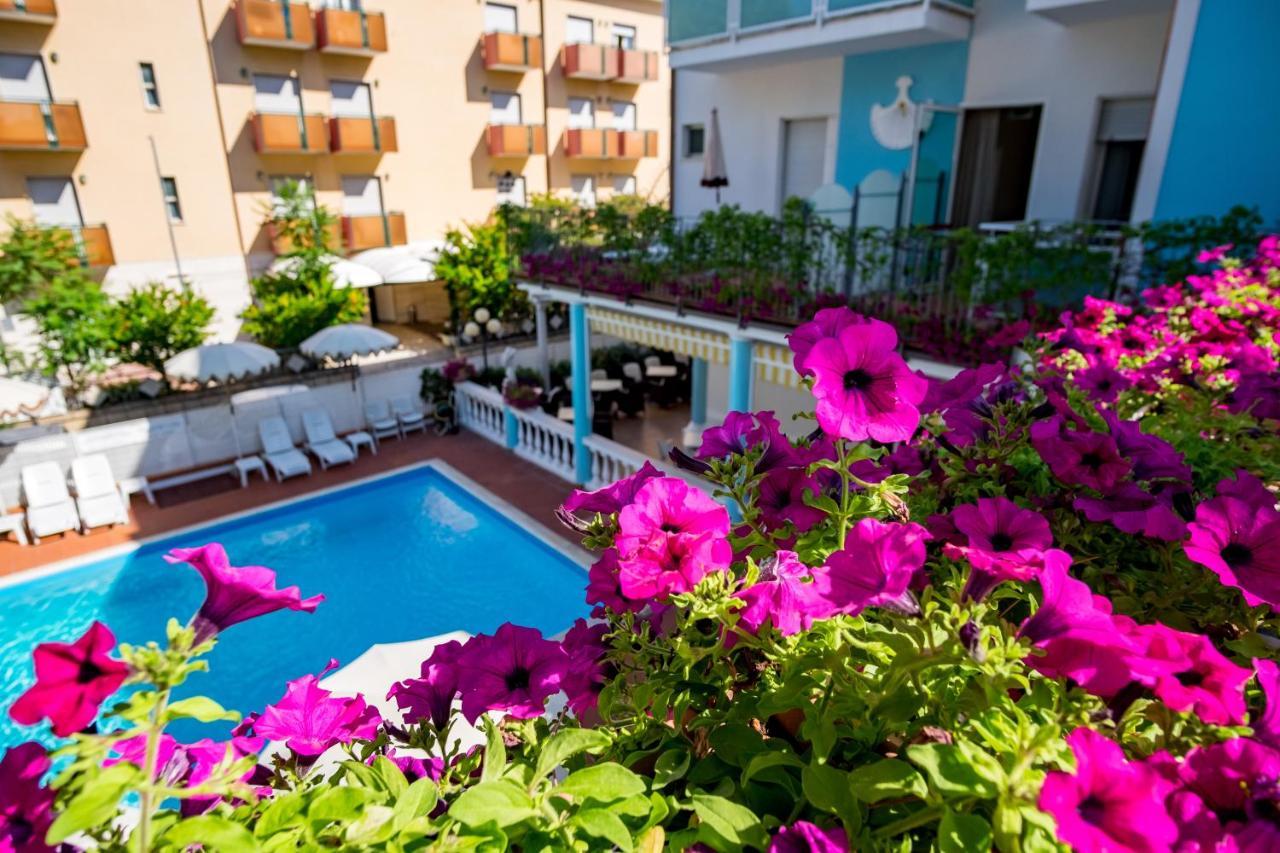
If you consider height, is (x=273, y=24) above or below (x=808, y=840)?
above

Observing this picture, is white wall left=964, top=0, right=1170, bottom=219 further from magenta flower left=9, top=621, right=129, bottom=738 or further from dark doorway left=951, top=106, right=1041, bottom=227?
magenta flower left=9, top=621, right=129, bottom=738

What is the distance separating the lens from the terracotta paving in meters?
11.1

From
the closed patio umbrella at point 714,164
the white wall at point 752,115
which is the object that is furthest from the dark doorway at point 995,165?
the closed patio umbrella at point 714,164

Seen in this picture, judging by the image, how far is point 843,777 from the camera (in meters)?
1.08

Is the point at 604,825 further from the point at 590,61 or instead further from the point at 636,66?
the point at 636,66

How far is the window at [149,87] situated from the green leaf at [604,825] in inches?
911

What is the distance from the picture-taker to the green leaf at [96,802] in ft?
2.47

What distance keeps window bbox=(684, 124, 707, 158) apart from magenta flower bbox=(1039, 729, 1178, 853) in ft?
48.2

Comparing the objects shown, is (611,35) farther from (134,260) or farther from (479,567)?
(479,567)

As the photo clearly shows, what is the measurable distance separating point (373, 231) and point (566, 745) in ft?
76.2

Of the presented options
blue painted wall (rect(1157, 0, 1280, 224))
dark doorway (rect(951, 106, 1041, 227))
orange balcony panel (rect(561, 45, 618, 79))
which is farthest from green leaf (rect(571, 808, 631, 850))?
orange balcony panel (rect(561, 45, 618, 79))

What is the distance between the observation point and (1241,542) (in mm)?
1326

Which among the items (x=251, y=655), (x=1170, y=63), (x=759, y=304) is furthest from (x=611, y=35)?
(x=251, y=655)

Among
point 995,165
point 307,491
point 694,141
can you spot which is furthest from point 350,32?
point 995,165
